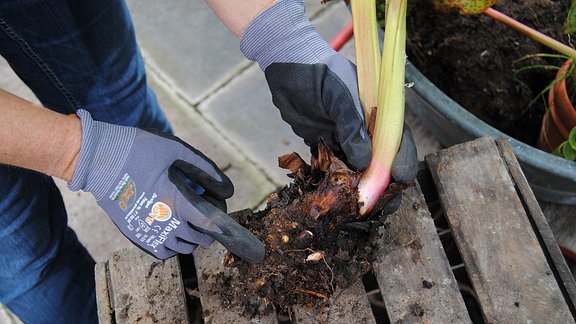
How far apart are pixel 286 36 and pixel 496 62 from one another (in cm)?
97

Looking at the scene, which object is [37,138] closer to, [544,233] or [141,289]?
[141,289]

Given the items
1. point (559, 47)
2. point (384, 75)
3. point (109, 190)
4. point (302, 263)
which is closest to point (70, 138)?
point (109, 190)

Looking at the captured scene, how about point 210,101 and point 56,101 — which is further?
point 210,101

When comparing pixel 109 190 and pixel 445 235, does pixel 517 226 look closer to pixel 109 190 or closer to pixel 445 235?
pixel 445 235

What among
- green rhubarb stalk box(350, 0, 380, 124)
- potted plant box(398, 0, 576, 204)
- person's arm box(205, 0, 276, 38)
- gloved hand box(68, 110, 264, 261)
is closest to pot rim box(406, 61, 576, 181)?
potted plant box(398, 0, 576, 204)

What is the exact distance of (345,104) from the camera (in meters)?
1.26

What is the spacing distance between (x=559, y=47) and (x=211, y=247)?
1132 mm

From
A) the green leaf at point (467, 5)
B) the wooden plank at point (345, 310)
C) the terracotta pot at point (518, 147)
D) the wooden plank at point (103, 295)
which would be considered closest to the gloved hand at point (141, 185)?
the wooden plank at point (103, 295)

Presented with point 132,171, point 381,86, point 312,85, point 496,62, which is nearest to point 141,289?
point 132,171

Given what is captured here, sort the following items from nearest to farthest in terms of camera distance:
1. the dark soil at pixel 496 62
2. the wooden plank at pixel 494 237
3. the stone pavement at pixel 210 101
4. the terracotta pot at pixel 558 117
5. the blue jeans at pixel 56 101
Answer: the wooden plank at pixel 494 237 → the blue jeans at pixel 56 101 → the terracotta pot at pixel 558 117 → the dark soil at pixel 496 62 → the stone pavement at pixel 210 101

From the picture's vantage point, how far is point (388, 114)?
128 cm

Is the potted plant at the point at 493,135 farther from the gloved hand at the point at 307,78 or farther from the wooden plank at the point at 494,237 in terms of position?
the gloved hand at the point at 307,78

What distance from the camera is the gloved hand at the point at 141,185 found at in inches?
50.0

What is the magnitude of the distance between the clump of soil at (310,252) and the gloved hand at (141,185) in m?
0.15
